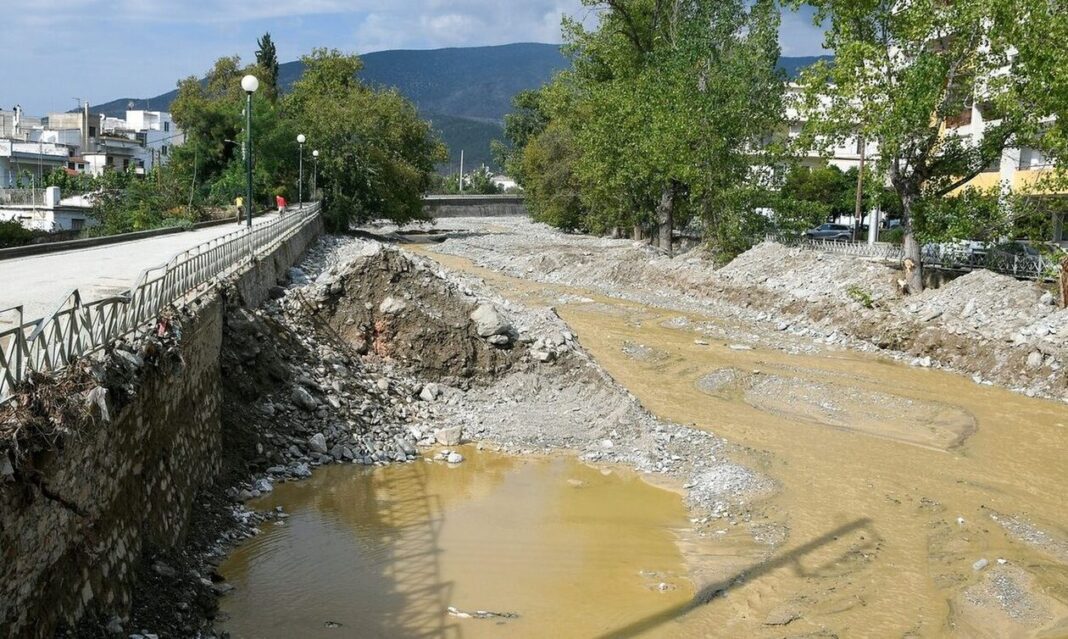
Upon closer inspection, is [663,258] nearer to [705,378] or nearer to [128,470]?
[705,378]

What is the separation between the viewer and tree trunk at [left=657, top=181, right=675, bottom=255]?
4616 centimetres

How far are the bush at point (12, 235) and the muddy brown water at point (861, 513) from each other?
63.8 ft

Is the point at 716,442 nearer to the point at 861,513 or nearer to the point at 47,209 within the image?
the point at 861,513

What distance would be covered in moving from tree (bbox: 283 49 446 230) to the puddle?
4364 centimetres

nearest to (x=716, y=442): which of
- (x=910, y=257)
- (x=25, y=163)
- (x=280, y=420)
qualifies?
(x=280, y=420)

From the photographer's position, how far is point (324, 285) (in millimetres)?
21188

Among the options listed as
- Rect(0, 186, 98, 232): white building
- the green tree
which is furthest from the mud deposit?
the green tree

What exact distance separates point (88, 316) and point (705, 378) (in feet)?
51.9

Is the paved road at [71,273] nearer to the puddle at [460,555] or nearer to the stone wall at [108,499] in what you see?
the stone wall at [108,499]

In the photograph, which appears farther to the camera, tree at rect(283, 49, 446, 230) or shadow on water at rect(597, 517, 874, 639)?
tree at rect(283, 49, 446, 230)

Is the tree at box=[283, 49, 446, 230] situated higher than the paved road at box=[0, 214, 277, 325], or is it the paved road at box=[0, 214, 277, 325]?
the tree at box=[283, 49, 446, 230]

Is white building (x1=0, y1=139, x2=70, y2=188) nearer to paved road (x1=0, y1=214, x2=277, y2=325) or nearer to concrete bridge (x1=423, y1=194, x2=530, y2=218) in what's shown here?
concrete bridge (x1=423, y1=194, x2=530, y2=218)

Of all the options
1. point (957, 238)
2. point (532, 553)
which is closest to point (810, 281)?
point (957, 238)

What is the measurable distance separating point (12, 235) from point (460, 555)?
978 inches
